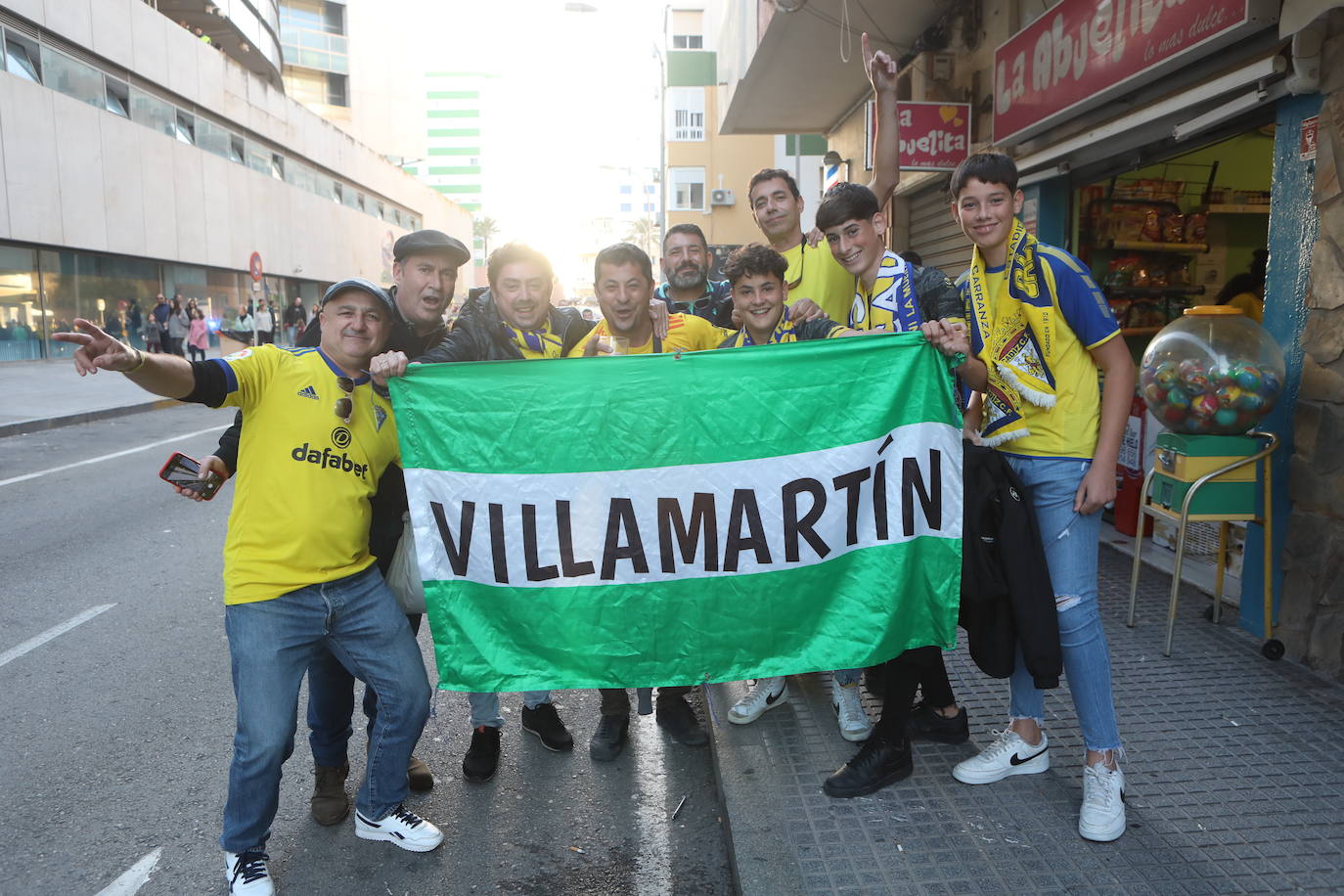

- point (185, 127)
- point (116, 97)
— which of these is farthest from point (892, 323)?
point (185, 127)

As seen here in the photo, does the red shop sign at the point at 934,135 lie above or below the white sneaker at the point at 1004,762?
above

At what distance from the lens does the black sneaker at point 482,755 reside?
3.53 meters

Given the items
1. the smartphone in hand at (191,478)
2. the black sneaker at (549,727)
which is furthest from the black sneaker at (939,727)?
the smartphone in hand at (191,478)

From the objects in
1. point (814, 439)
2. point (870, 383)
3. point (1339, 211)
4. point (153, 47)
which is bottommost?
point (814, 439)

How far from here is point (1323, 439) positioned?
162 inches

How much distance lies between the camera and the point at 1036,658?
2990 millimetres

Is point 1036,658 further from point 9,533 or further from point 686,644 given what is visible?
point 9,533

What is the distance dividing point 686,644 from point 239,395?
166 centimetres

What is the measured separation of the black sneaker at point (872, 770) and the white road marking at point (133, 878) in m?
2.26

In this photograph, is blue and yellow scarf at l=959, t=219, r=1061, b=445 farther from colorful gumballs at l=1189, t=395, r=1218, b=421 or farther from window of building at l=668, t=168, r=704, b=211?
window of building at l=668, t=168, r=704, b=211

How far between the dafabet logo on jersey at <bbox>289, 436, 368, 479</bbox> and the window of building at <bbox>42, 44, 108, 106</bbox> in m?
25.8

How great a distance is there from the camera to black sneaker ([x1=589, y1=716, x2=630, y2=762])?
3.71 m

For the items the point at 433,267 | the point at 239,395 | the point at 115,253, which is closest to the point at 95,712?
the point at 239,395

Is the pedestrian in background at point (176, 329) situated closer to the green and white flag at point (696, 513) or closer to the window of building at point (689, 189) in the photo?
the window of building at point (689, 189)
